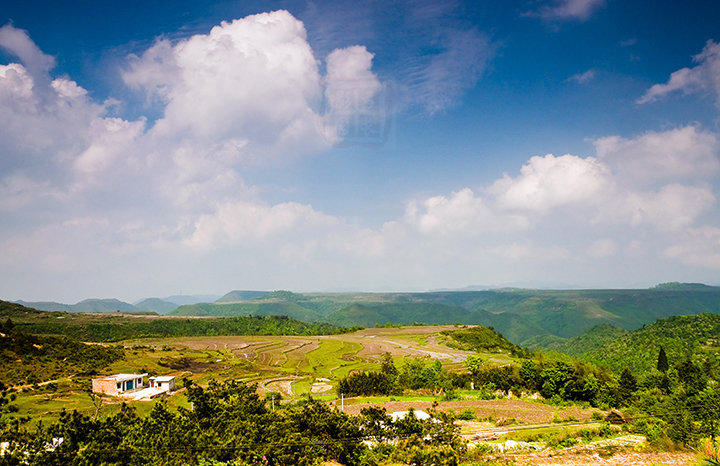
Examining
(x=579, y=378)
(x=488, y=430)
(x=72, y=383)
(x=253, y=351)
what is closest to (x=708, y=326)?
(x=579, y=378)

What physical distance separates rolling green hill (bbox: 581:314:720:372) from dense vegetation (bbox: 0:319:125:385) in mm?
110288

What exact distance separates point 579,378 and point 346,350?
68.5m

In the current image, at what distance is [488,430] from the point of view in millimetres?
36875

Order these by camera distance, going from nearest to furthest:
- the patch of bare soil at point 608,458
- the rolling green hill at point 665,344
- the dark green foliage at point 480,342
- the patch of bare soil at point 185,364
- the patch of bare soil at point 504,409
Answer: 1. the patch of bare soil at point 608,458
2. the patch of bare soil at point 504,409
3. the patch of bare soil at point 185,364
4. the rolling green hill at point 665,344
5. the dark green foliage at point 480,342

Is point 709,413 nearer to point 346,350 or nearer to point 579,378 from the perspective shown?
point 579,378

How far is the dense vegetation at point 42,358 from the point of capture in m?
58.0

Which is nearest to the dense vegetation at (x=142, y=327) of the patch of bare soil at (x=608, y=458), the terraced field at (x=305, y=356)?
the terraced field at (x=305, y=356)

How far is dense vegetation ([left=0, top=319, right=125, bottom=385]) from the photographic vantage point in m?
58.0

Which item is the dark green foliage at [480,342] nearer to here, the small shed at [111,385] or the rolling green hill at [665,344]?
the rolling green hill at [665,344]

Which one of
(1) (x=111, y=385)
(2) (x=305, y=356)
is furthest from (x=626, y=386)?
(1) (x=111, y=385)

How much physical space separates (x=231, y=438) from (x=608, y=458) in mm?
24785

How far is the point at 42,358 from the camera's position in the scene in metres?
66.8

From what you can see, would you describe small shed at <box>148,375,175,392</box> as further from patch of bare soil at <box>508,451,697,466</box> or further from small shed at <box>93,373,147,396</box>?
patch of bare soil at <box>508,451,697,466</box>

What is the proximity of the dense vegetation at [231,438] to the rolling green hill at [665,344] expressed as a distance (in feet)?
299
